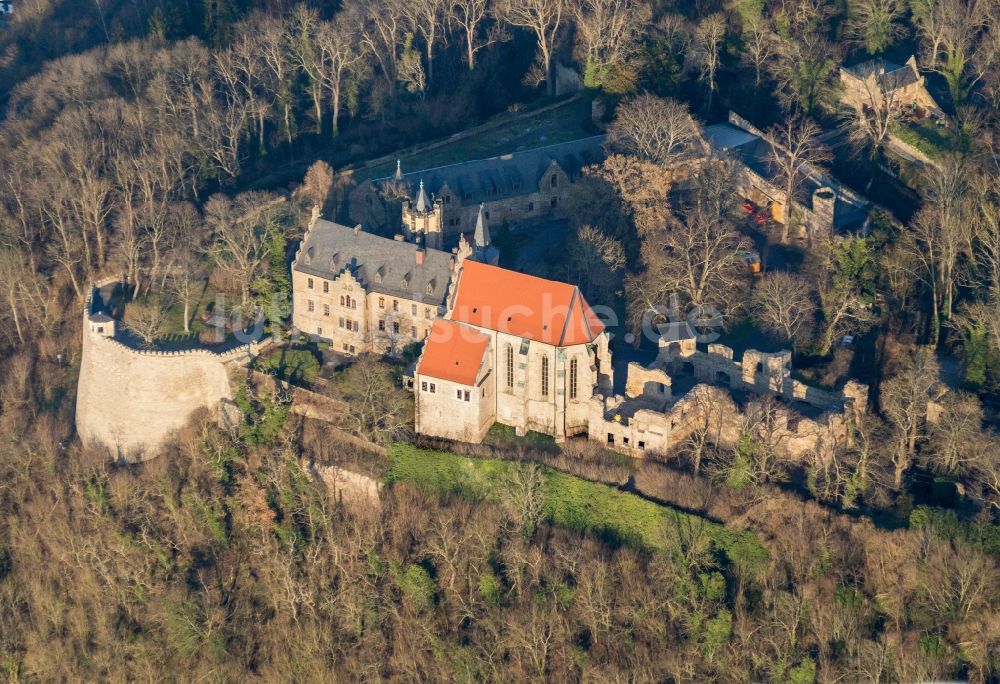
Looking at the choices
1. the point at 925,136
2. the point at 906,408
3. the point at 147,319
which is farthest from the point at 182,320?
the point at 925,136

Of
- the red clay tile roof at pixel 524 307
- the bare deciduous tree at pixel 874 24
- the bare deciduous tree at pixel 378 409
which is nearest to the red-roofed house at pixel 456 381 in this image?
the red clay tile roof at pixel 524 307

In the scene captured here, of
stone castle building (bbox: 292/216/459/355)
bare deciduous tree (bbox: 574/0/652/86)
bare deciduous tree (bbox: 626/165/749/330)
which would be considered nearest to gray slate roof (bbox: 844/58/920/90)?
bare deciduous tree (bbox: 574/0/652/86)

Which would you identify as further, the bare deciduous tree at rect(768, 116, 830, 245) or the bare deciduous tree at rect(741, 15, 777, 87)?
→ the bare deciduous tree at rect(741, 15, 777, 87)

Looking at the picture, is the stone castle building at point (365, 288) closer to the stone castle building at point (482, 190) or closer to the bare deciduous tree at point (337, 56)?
the stone castle building at point (482, 190)

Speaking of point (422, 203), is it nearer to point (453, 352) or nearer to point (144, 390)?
point (453, 352)

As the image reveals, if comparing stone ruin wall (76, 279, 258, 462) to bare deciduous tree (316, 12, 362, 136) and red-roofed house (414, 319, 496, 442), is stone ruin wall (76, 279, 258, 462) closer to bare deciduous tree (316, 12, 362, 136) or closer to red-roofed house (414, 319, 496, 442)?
red-roofed house (414, 319, 496, 442)

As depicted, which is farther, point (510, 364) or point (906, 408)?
point (510, 364)
